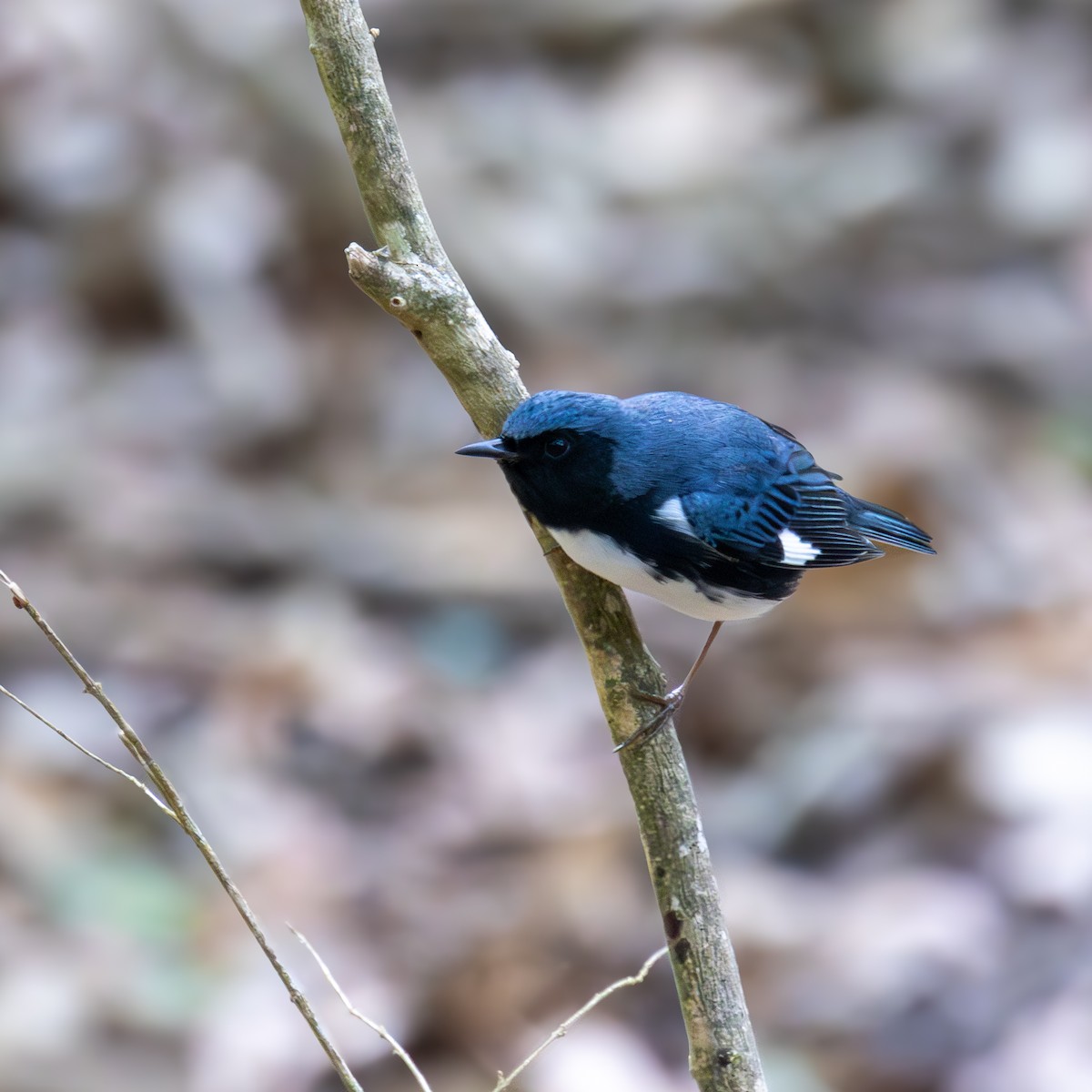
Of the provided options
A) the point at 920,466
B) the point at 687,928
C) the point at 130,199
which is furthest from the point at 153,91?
the point at 687,928

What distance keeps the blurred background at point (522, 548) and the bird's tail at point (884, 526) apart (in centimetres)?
163

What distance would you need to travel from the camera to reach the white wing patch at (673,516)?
9.26 ft

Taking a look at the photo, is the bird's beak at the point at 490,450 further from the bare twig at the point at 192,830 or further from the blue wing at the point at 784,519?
the bare twig at the point at 192,830

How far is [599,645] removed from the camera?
252 cm

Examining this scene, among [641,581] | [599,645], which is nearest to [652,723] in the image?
[599,645]

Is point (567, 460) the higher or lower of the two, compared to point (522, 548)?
lower

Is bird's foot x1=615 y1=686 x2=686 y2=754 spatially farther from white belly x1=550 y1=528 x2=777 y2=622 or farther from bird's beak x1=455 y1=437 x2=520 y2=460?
bird's beak x1=455 y1=437 x2=520 y2=460

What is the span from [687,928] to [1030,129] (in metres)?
8.17

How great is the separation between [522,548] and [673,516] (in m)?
3.55

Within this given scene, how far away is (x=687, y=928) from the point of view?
2.25m

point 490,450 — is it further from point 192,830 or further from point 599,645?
point 192,830

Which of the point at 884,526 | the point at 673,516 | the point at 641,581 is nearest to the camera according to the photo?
the point at 641,581

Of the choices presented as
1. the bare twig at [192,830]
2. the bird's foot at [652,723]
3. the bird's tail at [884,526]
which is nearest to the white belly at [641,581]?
the bird's foot at [652,723]

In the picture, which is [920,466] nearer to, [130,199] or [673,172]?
[673,172]
